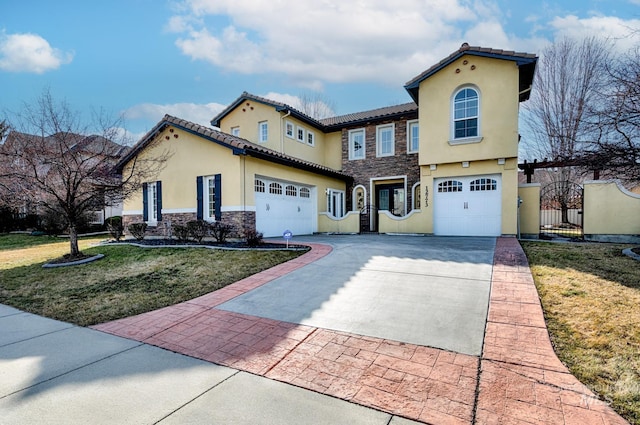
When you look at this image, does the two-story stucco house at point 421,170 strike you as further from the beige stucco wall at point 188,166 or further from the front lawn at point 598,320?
the front lawn at point 598,320

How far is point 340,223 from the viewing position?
628 inches

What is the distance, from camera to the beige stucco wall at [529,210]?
503 inches

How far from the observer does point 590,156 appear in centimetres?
769

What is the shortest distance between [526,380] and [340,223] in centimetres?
1309

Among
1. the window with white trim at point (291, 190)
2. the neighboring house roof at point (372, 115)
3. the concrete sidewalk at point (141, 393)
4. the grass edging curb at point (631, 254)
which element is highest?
the neighboring house roof at point (372, 115)

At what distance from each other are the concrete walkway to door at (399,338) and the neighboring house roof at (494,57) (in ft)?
30.2

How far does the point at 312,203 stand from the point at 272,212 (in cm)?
314

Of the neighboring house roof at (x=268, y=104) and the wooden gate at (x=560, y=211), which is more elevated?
the neighboring house roof at (x=268, y=104)

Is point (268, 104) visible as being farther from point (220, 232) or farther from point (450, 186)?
point (450, 186)

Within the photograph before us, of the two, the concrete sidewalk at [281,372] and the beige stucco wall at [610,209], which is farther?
the beige stucco wall at [610,209]

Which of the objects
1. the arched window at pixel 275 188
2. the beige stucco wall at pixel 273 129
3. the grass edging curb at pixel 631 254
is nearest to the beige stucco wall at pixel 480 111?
the grass edging curb at pixel 631 254

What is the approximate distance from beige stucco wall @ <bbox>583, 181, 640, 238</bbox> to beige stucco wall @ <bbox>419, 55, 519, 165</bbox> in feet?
9.95

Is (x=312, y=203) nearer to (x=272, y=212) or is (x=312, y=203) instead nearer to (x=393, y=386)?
(x=272, y=212)

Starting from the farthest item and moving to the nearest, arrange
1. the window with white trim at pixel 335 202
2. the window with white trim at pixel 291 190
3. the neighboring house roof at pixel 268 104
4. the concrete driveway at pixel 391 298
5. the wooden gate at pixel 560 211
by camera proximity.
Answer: the window with white trim at pixel 335 202
the neighboring house roof at pixel 268 104
the wooden gate at pixel 560 211
the window with white trim at pixel 291 190
the concrete driveway at pixel 391 298
